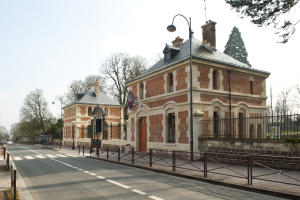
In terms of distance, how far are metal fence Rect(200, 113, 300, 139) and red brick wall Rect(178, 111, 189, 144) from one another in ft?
4.03

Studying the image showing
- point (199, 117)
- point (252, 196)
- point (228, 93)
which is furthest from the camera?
point (228, 93)

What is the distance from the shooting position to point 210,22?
1973cm

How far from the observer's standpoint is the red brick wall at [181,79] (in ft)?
53.2

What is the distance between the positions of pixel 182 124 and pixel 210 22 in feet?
30.3

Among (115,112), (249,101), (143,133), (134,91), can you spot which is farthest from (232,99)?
(115,112)

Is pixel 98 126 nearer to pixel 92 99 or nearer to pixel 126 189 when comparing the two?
Result: pixel 126 189

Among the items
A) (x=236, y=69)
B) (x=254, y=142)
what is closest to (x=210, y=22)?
(x=236, y=69)

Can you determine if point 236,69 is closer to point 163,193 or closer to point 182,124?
point 182,124

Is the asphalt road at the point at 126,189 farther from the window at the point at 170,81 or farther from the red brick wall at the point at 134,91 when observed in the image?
the red brick wall at the point at 134,91

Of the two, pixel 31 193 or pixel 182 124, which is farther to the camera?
pixel 182 124

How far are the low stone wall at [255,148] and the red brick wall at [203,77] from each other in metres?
3.78

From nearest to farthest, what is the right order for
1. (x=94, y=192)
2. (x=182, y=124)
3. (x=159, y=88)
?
1. (x=94, y=192)
2. (x=182, y=124)
3. (x=159, y=88)

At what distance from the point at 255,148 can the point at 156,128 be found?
27.3 feet

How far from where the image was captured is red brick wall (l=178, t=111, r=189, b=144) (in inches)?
621
